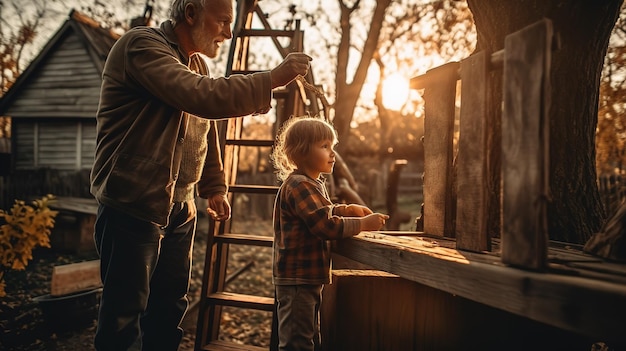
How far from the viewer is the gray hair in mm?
2125

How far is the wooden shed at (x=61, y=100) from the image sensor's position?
1300cm

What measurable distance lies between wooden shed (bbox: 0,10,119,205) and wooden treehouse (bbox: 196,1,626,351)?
12840 mm

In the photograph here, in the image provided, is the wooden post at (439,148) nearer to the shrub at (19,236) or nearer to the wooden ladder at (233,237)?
the wooden ladder at (233,237)

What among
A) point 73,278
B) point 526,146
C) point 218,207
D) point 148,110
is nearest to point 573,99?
point 526,146

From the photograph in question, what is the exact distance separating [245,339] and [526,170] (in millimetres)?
4267

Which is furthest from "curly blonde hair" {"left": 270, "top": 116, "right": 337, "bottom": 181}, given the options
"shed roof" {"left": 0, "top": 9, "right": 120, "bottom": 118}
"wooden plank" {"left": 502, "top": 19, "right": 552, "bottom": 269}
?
"shed roof" {"left": 0, "top": 9, "right": 120, "bottom": 118}

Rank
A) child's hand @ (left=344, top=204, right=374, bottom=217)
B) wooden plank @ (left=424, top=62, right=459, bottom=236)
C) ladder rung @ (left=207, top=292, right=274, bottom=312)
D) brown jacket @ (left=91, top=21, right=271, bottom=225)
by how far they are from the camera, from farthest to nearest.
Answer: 1. ladder rung @ (left=207, top=292, right=274, bottom=312)
2. child's hand @ (left=344, top=204, right=374, bottom=217)
3. wooden plank @ (left=424, top=62, right=459, bottom=236)
4. brown jacket @ (left=91, top=21, right=271, bottom=225)

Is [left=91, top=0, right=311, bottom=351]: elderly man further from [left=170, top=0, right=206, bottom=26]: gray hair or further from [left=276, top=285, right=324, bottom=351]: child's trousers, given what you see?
[left=276, top=285, right=324, bottom=351]: child's trousers

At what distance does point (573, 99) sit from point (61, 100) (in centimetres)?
1469

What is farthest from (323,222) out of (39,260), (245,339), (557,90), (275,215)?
(39,260)

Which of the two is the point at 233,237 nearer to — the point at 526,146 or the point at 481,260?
the point at 481,260

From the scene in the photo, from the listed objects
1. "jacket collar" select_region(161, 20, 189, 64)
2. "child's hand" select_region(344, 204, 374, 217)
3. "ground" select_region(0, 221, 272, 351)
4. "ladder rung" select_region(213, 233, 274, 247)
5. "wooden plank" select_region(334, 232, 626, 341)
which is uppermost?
"jacket collar" select_region(161, 20, 189, 64)

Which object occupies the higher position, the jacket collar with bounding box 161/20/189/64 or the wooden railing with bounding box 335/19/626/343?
the jacket collar with bounding box 161/20/189/64

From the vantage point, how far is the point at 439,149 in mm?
2150
